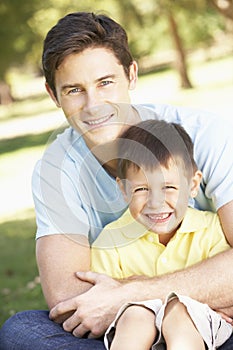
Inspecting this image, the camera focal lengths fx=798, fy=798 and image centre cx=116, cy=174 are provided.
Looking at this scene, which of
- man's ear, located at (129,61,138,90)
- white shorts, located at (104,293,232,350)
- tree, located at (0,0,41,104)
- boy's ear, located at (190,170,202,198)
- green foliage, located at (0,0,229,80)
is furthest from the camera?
green foliage, located at (0,0,229,80)

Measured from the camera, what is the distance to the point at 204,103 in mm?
18141

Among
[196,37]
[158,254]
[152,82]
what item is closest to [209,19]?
[196,37]

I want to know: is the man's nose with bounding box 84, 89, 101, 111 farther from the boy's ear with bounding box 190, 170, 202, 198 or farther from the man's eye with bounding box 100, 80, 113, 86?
the boy's ear with bounding box 190, 170, 202, 198

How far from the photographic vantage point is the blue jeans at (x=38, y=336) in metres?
3.05

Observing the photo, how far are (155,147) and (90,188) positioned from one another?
18.6 inches

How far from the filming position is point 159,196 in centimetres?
329

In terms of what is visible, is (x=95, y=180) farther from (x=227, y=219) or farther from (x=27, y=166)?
(x=27, y=166)

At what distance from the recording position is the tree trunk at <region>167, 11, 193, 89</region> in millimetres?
23125

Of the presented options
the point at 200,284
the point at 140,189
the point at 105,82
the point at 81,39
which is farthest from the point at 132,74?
the point at 200,284

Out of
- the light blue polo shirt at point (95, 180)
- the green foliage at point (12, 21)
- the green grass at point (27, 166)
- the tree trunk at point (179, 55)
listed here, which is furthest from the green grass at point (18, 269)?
the tree trunk at point (179, 55)

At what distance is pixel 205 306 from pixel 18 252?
488 cm

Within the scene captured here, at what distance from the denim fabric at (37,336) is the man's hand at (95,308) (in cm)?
5

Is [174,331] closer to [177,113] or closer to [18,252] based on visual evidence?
[177,113]

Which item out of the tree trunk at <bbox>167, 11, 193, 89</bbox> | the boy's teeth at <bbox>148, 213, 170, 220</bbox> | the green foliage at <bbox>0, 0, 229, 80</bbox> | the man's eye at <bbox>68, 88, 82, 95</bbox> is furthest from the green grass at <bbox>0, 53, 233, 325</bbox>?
the boy's teeth at <bbox>148, 213, 170, 220</bbox>
